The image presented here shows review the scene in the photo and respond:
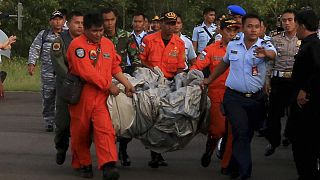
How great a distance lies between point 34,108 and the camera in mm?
15234

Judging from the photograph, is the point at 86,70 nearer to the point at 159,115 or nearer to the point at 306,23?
the point at 159,115

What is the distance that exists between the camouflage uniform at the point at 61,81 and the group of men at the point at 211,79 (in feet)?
0.04

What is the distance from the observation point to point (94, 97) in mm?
7664

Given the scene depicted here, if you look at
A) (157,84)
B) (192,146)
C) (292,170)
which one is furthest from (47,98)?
(292,170)

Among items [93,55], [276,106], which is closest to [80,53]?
[93,55]

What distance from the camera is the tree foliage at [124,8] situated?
108 ft

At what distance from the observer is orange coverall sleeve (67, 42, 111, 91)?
755 centimetres

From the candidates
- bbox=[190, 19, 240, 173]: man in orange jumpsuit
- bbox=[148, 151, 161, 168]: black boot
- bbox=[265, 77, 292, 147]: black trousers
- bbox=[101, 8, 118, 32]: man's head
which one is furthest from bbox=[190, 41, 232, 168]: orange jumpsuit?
bbox=[265, 77, 292, 147]: black trousers

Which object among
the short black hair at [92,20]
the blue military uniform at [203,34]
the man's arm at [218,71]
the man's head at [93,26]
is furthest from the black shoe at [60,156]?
the blue military uniform at [203,34]

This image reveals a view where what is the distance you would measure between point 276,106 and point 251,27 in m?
2.34

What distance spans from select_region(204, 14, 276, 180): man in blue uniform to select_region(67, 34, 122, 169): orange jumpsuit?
4.24 feet

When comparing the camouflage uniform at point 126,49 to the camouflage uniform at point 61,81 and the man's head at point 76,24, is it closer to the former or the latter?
the man's head at point 76,24

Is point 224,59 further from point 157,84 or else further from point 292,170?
point 292,170

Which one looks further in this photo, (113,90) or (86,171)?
(86,171)
